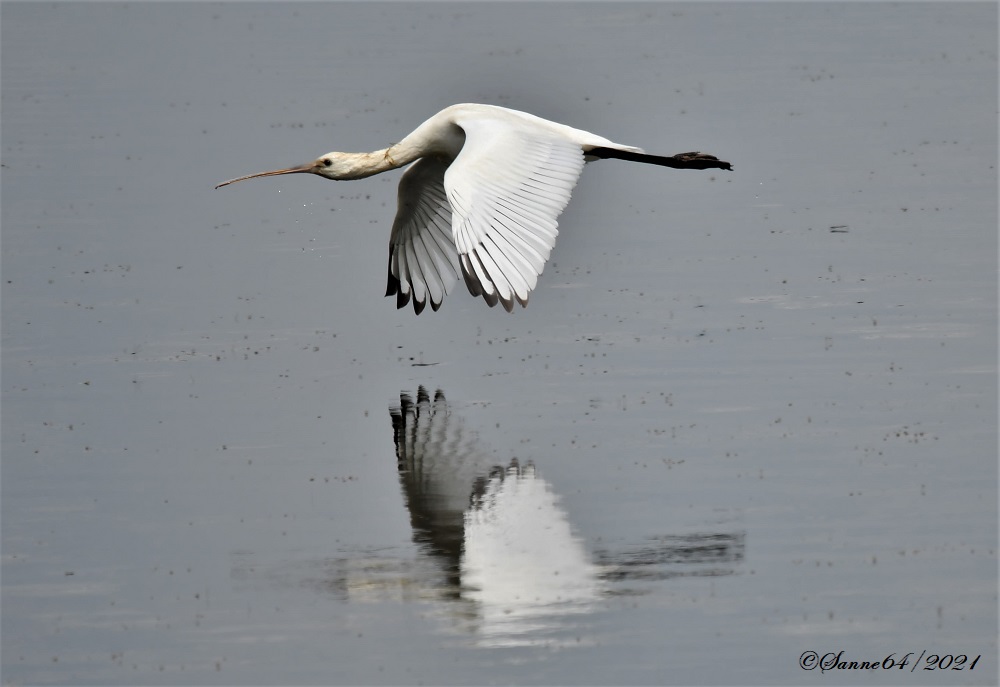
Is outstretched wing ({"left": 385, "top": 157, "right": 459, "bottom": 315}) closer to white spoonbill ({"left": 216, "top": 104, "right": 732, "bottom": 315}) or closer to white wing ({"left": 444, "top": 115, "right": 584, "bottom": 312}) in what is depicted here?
white spoonbill ({"left": 216, "top": 104, "right": 732, "bottom": 315})

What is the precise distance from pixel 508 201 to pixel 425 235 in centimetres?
300

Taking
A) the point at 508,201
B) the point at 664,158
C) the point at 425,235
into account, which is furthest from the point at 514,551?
the point at 664,158

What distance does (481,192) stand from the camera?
512 inches

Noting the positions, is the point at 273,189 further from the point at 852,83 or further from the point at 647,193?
the point at 852,83

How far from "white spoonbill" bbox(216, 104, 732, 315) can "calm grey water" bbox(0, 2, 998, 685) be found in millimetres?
719

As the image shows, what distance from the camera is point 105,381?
1509cm

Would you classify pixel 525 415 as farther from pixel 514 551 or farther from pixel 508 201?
pixel 514 551

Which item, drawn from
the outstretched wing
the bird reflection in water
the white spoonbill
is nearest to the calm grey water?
the bird reflection in water

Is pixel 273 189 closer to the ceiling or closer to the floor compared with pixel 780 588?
closer to the ceiling

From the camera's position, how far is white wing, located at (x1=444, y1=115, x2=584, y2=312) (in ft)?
40.8

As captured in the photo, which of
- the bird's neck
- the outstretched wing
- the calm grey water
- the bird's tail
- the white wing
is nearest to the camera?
the calm grey water

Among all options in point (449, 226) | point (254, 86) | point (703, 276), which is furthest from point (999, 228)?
point (254, 86)

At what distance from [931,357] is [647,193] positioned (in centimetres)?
786

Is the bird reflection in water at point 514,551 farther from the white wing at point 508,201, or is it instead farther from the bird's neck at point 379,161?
the bird's neck at point 379,161
